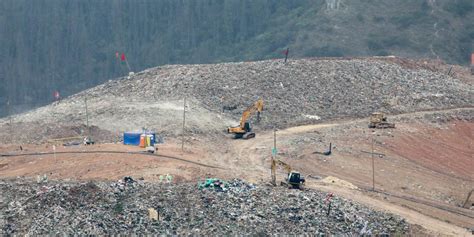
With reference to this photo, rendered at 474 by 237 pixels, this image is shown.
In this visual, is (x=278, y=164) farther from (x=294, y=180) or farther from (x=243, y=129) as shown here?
(x=243, y=129)

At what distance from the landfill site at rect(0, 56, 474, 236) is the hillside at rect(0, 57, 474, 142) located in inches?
4.5

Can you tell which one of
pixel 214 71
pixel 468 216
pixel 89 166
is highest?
pixel 214 71

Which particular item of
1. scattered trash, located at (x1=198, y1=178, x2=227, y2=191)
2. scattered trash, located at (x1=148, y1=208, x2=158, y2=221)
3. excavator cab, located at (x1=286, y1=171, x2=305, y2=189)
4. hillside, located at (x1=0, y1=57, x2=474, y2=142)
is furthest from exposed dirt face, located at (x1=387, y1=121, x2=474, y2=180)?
scattered trash, located at (x1=148, y1=208, x2=158, y2=221)

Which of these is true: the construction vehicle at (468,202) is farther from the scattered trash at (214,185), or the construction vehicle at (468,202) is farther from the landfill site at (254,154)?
the scattered trash at (214,185)

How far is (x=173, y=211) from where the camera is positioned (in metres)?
22.8

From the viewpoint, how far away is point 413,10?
70188mm

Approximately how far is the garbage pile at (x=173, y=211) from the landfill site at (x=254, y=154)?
0.18ft

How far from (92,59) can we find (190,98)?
34.3m

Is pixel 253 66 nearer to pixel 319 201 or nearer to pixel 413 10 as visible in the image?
pixel 319 201

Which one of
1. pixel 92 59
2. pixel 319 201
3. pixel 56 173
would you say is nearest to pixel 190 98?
pixel 56 173

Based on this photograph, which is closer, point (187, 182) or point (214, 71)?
point (187, 182)

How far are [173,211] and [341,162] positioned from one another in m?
10.6

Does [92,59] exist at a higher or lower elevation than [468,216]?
higher

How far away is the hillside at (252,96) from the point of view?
118 feet
